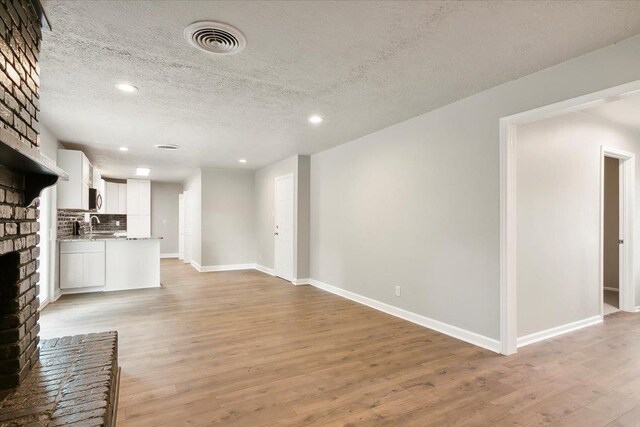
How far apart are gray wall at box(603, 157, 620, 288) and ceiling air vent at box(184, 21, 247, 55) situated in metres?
6.51

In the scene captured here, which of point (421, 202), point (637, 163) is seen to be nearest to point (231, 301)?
point (421, 202)

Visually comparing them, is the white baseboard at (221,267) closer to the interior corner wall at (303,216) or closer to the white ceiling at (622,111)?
the interior corner wall at (303,216)

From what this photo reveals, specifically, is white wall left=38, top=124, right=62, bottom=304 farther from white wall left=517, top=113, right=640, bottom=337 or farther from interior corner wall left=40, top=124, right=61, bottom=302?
white wall left=517, top=113, right=640, bottom=337

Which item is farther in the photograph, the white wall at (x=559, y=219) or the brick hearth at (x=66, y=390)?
the white wall at (x=559, y=219)

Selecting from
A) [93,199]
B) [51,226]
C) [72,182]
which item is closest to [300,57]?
[51,226]

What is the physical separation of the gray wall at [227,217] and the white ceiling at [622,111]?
6916 mm

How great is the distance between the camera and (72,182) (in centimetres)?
531

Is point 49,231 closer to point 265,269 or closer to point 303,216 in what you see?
point 303,216

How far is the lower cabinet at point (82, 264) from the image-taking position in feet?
17.7

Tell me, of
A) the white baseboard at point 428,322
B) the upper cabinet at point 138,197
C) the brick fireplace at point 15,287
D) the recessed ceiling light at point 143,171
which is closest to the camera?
the brick fireplace at point 15,287

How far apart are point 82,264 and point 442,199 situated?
230 inches

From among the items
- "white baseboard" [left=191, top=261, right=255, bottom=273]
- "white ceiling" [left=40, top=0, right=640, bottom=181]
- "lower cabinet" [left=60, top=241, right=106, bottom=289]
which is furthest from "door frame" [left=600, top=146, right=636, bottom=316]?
"lower cabinet" [left=60, top=241, right=106, bottom=289]

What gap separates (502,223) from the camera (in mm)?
3025

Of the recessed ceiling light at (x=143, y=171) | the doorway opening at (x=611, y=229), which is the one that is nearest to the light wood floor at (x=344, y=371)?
the doorway opening at (x=611, y=229)
